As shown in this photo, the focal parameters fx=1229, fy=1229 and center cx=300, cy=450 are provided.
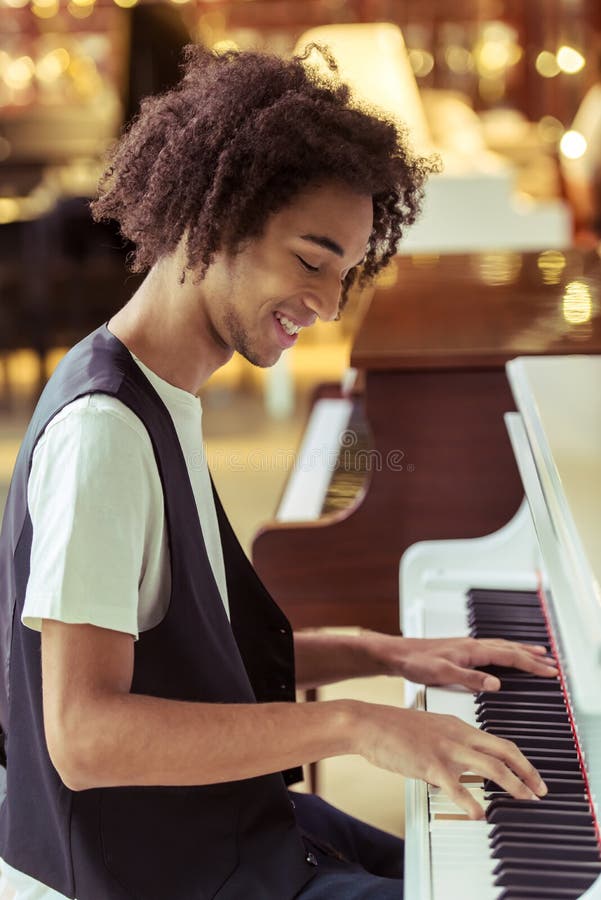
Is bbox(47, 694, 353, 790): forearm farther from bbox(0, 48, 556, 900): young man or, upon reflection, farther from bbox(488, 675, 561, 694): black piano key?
bbox(488, 675, 561, 694): black piano key

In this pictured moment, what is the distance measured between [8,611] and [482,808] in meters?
0.48

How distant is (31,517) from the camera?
1.10m

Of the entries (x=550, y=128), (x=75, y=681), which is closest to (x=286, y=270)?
(x=75, y=681)

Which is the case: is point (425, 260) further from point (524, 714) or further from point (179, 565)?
point (179, 565)

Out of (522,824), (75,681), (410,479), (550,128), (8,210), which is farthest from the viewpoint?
(550,128)

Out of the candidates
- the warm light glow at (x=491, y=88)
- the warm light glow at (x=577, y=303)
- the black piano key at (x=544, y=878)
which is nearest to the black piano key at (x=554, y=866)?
the black piano key at (x=544, y=878)

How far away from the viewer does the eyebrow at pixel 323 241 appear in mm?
1178

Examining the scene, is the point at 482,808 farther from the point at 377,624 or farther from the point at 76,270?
the point at 76,270

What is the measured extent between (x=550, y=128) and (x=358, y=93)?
9647mm

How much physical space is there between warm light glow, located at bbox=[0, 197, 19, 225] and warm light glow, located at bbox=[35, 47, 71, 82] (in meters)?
3.97

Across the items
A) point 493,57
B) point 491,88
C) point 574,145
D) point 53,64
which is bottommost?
point 574,145

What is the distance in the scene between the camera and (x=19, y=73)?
10.3 m

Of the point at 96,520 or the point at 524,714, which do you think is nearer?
the point at 96,520

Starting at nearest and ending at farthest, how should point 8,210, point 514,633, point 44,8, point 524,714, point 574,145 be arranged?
point 524,714
point 514,633
point 8,210
point 574,145
point 44,8
